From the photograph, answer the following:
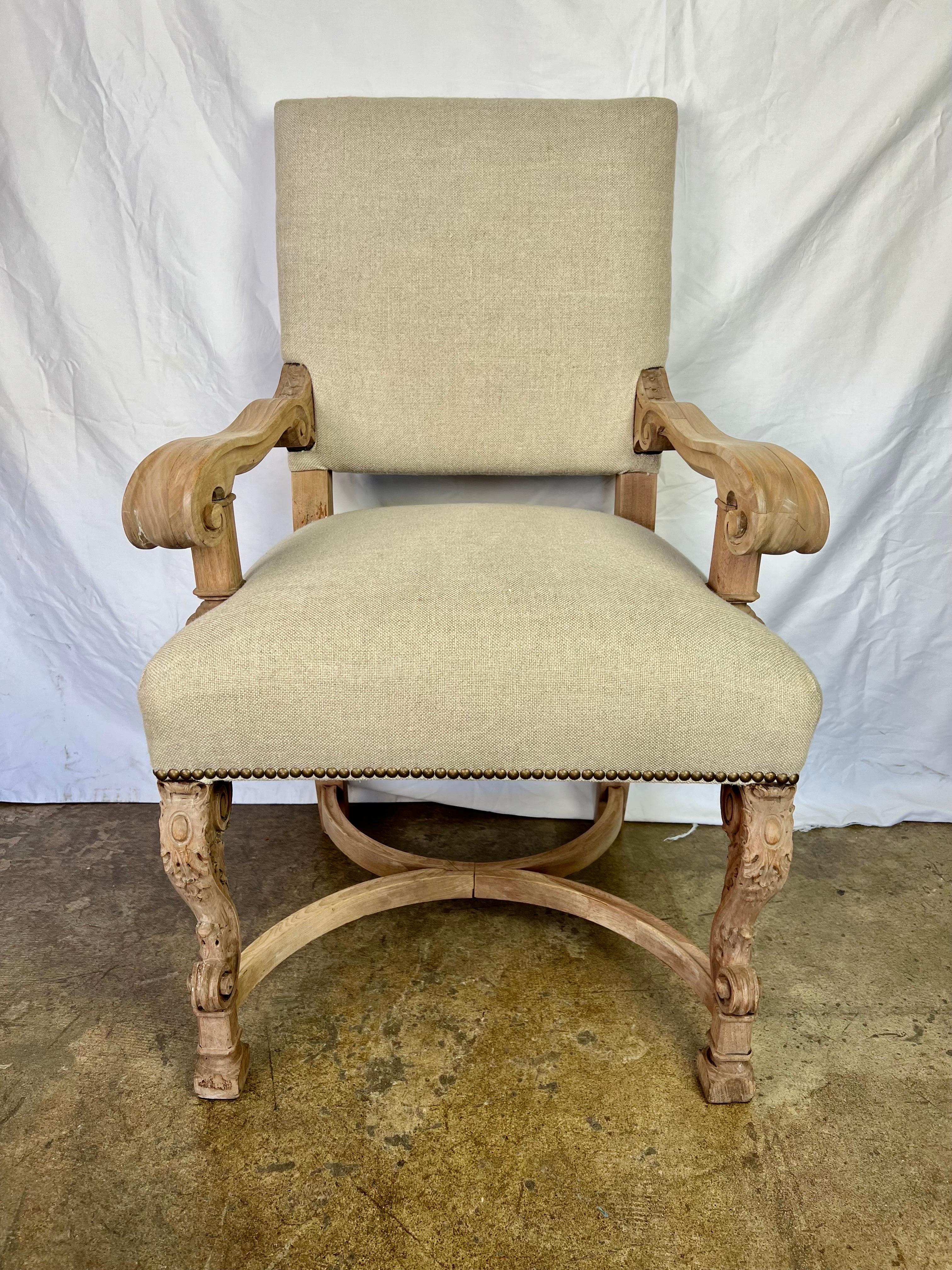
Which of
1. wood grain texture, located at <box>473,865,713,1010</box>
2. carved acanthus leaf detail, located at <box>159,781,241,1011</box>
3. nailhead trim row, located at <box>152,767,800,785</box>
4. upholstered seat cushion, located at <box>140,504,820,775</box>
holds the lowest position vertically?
wood grain texture, located at <box>473,865,713,1010</box>

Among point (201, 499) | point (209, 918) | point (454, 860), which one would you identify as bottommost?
point (454, 860)

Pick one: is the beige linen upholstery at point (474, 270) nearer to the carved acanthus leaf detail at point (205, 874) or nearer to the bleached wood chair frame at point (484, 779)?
the bleached wood chair frame at point (484, 779)

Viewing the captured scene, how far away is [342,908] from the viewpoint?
1.33 meters

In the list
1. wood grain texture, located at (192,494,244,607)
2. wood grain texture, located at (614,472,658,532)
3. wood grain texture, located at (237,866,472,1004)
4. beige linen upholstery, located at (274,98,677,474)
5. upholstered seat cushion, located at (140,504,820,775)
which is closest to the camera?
upholstered seat cushion, located at (140,504,820,775)

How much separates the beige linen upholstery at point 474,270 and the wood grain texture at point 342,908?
2.23ft

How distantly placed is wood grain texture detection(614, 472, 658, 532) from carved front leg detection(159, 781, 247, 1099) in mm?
796

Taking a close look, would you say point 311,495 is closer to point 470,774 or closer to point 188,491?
point 188,491

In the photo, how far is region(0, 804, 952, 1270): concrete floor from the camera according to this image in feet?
3.22

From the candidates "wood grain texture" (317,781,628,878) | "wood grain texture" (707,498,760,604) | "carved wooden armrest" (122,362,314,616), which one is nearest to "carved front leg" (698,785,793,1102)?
"wood grain texture" (707,498,760,604)

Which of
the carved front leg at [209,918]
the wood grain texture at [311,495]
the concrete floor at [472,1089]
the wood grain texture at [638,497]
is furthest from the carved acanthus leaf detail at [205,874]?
the wood grain texture at [638,497]

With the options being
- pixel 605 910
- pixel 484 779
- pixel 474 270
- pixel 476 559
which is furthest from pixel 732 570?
pixel 474 270

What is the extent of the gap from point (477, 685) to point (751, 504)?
37cm

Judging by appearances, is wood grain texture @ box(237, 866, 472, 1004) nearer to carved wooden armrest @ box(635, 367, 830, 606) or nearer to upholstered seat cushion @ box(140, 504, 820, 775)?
upholstered seat cushion @ box(140, 504, 820, 775)

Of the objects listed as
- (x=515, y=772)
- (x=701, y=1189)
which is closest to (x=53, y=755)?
(x=515, y=772)
